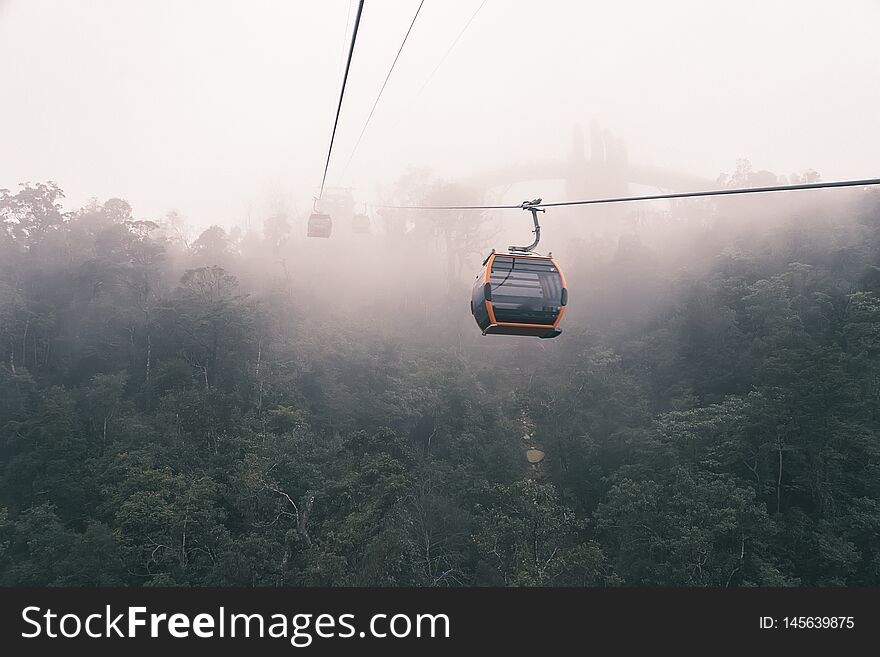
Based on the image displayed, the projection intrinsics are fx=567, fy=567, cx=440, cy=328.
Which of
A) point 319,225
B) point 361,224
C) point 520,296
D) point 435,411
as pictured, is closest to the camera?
point 520,296

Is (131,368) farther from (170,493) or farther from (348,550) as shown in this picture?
(348,550)

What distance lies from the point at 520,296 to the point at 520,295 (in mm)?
14

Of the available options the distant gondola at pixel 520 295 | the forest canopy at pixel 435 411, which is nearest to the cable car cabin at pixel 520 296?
the distant gondola at pixel 520 295

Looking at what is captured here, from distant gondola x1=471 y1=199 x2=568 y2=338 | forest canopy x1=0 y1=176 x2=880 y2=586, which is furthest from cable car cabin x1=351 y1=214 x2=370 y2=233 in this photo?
distant gondola x1=471 y1=199 x2=568 y2=338

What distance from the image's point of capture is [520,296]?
8031 mm

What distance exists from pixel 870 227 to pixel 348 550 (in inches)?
1359

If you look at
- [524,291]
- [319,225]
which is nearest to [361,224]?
[319,225]

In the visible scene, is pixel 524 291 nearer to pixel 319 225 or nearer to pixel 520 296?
pixel 520 296

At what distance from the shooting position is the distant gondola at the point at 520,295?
26.1 feet

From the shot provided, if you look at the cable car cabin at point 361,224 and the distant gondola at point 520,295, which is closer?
the distant gondola at point 520,295

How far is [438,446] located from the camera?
28.1 meters

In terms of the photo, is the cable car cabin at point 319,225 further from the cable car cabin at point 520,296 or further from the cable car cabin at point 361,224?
the cable car cabin at point 520,296

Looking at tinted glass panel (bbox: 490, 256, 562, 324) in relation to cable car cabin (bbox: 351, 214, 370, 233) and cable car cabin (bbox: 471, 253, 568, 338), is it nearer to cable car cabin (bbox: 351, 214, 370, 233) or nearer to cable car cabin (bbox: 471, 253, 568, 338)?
cable car cabin (bbox: 471, 253, 568, 338)

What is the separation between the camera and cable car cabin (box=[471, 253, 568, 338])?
26.1ft
